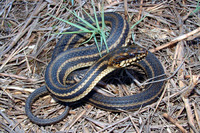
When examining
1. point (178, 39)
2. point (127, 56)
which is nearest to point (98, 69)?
point (127, 56)

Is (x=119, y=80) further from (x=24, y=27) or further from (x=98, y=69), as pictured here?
(x=24, y=27)

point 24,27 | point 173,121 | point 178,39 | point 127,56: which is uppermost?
point 24,27

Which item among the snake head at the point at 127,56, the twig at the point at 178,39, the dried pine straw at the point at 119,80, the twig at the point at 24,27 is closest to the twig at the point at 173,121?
the dried pine straw at the point at 119,80

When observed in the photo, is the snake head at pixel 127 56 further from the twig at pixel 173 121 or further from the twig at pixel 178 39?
the twig at pixel 173 121

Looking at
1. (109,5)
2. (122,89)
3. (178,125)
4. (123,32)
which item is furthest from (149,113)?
(109,5)

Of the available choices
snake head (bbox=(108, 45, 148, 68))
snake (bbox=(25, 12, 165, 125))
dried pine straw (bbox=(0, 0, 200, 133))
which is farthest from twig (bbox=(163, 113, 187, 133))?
snake head (bbox=(108, 45, 148, 68))

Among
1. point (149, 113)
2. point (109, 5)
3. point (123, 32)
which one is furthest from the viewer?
point (109, 5)

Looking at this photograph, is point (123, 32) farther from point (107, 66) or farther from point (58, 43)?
point (58, 43)
